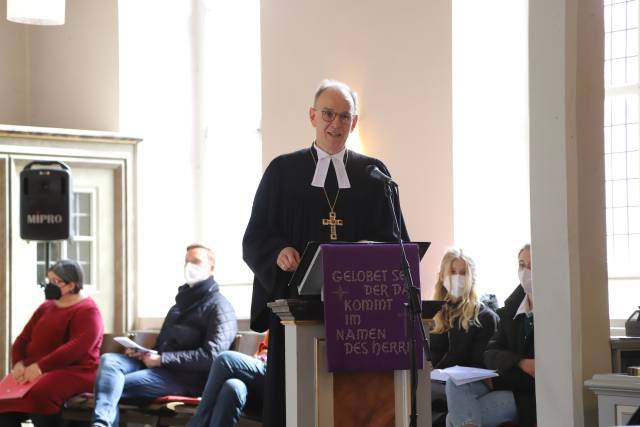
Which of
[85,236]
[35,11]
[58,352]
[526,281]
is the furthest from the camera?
[85,236]

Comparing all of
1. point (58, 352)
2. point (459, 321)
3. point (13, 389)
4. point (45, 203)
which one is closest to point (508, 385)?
point (459, 321)

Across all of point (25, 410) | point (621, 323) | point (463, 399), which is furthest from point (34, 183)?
point (621, 323)

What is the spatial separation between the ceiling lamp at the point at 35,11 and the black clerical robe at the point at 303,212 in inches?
131

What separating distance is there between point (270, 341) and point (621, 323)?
301cm

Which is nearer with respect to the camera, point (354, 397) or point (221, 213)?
point (354, 397)

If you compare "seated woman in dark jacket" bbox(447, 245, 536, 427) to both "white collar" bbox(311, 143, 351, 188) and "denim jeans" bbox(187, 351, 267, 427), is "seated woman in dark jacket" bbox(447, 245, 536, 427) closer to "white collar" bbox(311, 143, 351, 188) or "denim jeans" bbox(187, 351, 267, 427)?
"denim jeans" bbox(187, 351, 267, 427)

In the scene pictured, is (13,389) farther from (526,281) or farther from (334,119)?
(334,119)

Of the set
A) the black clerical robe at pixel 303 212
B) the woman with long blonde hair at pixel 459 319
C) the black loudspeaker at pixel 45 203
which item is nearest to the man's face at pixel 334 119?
the black clerical robe at pixel 303 212

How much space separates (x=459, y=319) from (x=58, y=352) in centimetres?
306

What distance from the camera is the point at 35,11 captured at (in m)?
7.41

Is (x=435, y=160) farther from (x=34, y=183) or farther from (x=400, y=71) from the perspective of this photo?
(x=34, y=183)

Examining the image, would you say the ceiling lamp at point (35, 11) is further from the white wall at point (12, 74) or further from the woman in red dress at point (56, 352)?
the white wall at point (12, 74)

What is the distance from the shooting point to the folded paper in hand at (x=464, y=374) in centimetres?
572

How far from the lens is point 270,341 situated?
4.53 meters
